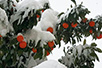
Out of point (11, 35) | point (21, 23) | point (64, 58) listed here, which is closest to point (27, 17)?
point (21, 23)

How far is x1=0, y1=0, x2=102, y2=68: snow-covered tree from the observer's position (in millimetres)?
1000

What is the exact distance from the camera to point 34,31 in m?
1.13

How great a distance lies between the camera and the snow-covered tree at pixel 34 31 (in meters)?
1.00

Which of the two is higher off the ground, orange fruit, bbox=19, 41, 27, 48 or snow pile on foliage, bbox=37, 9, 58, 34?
snow pile on foliage, bbox=37, 9, 58, 34

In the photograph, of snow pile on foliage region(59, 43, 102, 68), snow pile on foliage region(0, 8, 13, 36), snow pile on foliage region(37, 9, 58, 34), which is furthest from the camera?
snow pile on foliage region(59, 43, 102, 68)

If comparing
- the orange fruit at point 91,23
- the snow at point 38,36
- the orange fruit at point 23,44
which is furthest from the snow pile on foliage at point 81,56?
the orange fruit at point 23,44

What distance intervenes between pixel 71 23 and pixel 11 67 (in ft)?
1.88

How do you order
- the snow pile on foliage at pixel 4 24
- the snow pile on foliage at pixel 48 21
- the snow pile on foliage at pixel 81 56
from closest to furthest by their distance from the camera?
1. the snow pile on foliage at pixel 4 24
2. the snow pile on foliage at pixel 48 21
3. the snow pile on foliage at pixel 81 56

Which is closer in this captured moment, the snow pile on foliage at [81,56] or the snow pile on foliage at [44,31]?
the snow pile on foliage at [44,31]

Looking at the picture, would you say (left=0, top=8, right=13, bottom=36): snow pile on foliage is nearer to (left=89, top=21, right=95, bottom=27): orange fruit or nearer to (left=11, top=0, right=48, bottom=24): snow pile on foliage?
(left=11, top=0, right=48, bottom=24): snow pile on foliage

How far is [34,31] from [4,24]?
0.72 feet

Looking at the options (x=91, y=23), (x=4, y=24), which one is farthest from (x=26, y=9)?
(x=91, y=23)

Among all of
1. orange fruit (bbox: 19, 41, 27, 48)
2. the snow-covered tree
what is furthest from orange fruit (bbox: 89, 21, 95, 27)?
orange fruit (bbox: 19, 41, 27, 48)

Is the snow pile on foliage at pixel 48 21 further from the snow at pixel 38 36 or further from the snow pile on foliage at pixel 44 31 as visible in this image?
the snow at pixel 38 36
